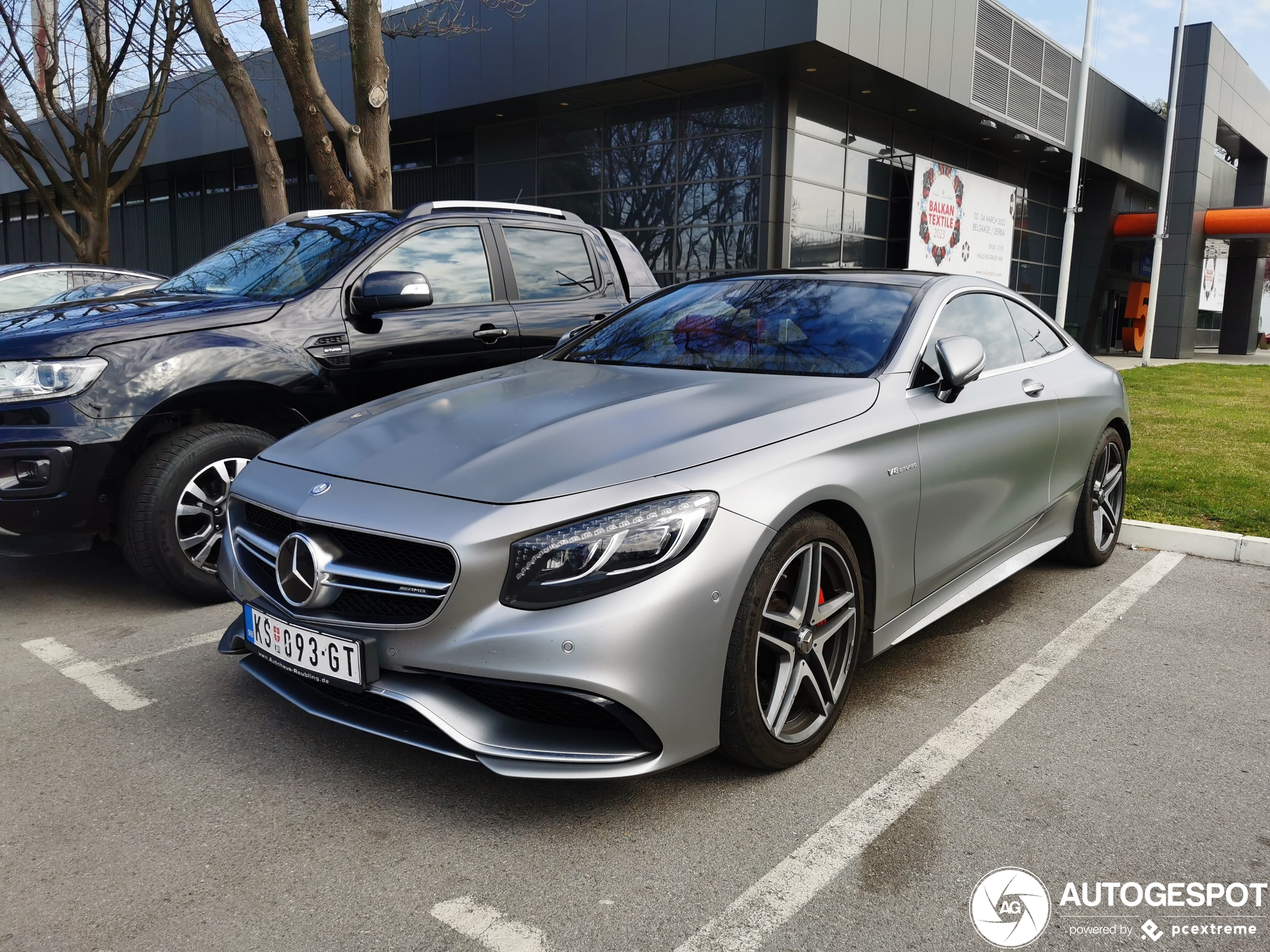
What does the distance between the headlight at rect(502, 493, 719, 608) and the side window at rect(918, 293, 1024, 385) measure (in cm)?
144

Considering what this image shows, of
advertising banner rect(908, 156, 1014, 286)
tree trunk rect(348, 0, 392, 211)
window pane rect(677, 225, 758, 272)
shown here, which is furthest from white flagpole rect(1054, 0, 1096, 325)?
tree trunk rect(348, 0, 392, 211)

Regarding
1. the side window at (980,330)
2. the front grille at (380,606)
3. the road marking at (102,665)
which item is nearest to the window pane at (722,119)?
the side window at (980,330)

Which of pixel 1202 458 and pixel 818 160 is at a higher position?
pixel 818 160

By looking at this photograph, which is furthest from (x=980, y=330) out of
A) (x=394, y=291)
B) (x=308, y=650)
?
(x=308, y=650)

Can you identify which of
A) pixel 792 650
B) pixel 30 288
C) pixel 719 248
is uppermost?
pixel 719 248

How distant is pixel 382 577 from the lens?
245cm

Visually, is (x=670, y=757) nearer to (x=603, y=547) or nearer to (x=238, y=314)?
(x=603, y=547)

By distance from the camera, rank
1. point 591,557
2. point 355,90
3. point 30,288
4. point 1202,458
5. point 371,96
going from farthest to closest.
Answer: point 371,96, point 355,90, point 1202,458, point 30,288, point 591,557

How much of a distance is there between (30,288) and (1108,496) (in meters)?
7.80

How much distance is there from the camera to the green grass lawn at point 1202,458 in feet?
19.9

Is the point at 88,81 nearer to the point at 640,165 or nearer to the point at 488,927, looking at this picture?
the point at 640,165

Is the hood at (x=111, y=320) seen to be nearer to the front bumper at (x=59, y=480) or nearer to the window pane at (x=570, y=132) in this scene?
the front bumper at (x=59, y=480)

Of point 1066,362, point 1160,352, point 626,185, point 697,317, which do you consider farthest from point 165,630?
point 1160,352

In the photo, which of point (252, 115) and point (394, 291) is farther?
point (252, 115)
